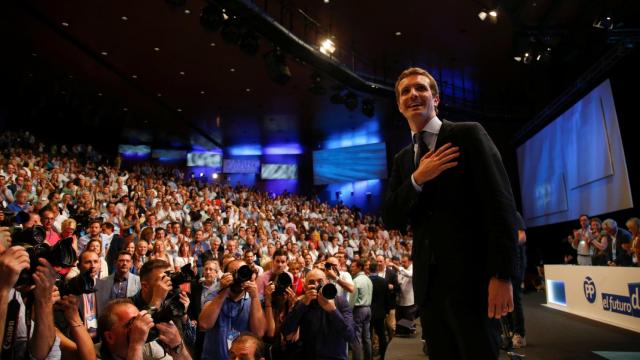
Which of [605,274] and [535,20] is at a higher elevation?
[535,20]

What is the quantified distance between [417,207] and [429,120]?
0.30 metres

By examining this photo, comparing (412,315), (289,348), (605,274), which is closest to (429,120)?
(289,348)

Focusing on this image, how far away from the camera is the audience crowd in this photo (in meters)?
1.76

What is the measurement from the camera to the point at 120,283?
148 inches

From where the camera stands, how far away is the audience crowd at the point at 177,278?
1762 mm

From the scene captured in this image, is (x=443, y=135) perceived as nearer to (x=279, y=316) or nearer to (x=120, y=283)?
(x=279, y=316)

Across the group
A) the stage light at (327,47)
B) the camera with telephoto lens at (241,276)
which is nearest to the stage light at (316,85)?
the stage light at (327,47)

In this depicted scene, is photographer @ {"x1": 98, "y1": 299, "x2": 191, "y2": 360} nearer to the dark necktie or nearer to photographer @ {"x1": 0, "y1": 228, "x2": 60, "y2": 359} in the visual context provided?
photographer @ {"x1": 0, "y1": 228, "x2": 60, "y2": 359}

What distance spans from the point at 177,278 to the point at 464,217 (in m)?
1.58

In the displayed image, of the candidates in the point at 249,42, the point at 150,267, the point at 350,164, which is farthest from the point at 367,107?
the point at 150,267

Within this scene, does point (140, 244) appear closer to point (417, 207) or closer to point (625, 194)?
point (417, 207)

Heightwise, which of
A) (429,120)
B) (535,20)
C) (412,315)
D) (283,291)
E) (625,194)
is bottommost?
(412,315)

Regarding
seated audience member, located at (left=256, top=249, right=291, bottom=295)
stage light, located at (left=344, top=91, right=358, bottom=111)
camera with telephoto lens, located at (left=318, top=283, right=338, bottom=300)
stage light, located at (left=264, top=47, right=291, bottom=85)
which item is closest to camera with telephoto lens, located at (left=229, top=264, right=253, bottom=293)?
camera with telephoto lens, located at (left=318, top=283, right=338, bottom=300)

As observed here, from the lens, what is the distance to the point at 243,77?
37.1ft
